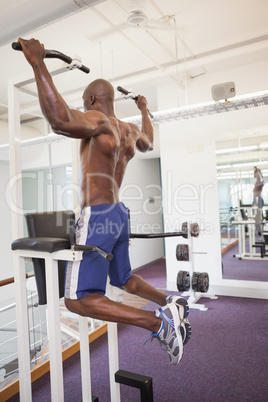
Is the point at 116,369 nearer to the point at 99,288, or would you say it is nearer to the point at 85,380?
the point at 85,380

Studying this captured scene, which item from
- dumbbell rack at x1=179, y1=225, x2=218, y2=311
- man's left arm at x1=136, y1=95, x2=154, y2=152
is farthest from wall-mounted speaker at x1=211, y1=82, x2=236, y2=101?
dumbbell rack at x1=179, y1=225, x2=218, y2=311

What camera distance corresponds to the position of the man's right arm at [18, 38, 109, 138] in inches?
55.1

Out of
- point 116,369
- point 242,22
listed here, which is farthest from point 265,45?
point 116,369

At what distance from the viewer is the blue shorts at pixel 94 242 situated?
5.16 feet

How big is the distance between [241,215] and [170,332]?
156 inches

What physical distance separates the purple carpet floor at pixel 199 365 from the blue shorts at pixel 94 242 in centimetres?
123

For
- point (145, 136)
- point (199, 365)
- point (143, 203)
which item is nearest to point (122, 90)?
point (145, 136)

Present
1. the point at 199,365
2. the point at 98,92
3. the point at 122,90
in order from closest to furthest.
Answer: the point at 98,92, the point at 122,90, the point at 199,365

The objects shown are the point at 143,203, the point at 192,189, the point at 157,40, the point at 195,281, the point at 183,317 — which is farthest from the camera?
the point at 143,203

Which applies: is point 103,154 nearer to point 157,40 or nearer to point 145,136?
point 145,136

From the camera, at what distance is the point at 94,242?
1.62 meters

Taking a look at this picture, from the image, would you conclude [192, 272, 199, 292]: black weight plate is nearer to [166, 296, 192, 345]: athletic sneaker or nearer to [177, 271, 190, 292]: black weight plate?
[177, 271, 190, 292]: black weight plate

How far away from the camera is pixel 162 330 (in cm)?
148

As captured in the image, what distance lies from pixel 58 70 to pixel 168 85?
356 centimetres
